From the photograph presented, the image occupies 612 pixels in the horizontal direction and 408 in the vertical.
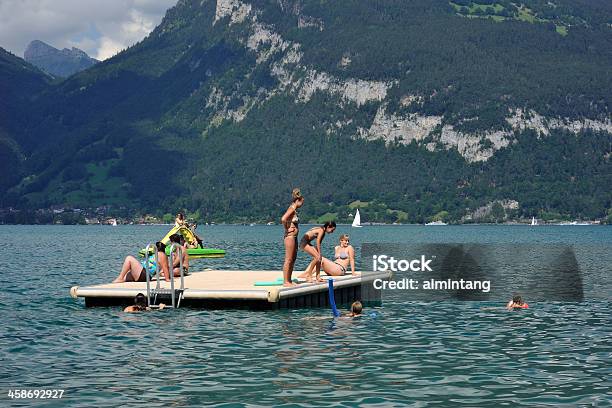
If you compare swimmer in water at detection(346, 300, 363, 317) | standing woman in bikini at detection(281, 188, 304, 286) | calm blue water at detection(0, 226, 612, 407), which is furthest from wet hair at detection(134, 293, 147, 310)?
swimmer in water at detection(346, 300, 363, 317)

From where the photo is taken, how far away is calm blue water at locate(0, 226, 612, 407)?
20.8 m

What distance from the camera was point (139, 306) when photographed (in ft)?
112

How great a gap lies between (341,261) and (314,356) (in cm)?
1562

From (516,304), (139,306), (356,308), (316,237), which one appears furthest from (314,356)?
(516,304)

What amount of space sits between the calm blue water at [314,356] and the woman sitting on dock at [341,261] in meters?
2.53

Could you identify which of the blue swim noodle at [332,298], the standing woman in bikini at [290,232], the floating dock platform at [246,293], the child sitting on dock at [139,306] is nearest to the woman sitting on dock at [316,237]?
the standing woman in bikini at [290,232]

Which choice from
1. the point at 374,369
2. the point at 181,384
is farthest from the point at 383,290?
the point at 181,384

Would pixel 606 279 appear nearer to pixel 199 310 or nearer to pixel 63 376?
pixel 199 310

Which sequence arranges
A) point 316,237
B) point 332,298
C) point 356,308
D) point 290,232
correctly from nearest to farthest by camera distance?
point 332,298, point 356,308, point 290,232, point 316,237

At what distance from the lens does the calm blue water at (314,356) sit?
20.8 m

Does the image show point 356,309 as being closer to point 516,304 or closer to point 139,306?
point 516,304

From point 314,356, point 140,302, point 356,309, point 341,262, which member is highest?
point 341,262

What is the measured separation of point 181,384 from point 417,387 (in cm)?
514

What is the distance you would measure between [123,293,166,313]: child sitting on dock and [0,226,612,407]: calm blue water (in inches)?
17.3
